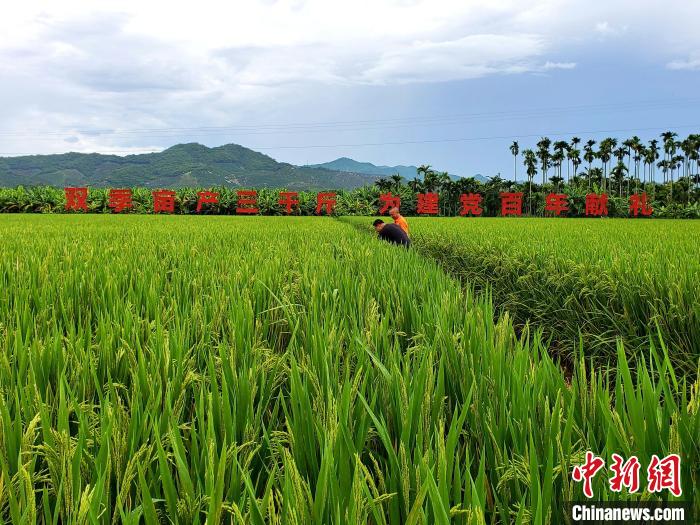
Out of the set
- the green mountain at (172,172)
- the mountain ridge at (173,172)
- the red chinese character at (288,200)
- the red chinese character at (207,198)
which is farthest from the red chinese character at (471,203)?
the green mountain at (172,172)

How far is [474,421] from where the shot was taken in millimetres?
1137

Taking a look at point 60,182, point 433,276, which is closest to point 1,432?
point 433,276

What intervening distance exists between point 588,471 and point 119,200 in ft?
132

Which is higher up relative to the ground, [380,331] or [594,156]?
[594,156]

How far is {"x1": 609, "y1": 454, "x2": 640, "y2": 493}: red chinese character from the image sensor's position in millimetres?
848

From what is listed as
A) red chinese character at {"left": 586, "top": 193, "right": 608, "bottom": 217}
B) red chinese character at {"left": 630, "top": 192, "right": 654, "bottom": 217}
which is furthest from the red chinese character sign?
red chinese character at {"left": 630, "top": 192, "right": 654, "bottom": 217}

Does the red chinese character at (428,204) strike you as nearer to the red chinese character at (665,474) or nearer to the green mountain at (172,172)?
the red chinese character at (665,474)

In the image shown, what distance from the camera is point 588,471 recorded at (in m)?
0.87

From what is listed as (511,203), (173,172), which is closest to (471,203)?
(511,203)

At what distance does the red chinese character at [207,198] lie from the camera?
37.8m

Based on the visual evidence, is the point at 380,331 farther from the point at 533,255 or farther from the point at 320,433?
the point at 533,255

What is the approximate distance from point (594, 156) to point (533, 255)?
80.5 metres

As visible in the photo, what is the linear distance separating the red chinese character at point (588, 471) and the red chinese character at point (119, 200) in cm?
4012

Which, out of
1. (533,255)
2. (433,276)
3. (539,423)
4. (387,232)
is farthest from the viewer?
(387,232)
